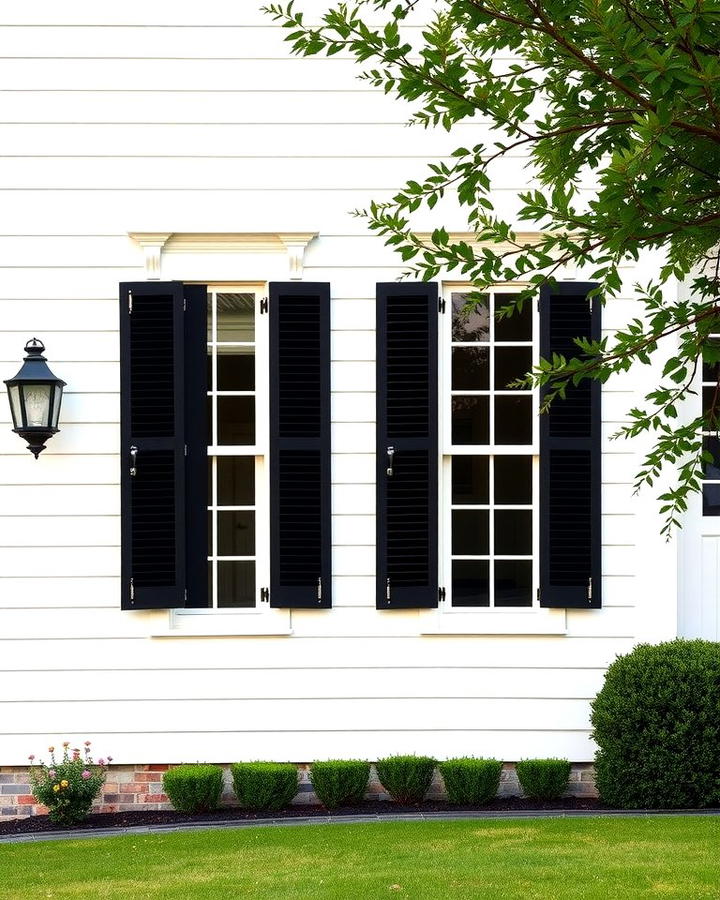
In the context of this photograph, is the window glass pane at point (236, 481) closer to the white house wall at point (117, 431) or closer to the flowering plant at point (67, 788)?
the white house wall at point (117, 431)

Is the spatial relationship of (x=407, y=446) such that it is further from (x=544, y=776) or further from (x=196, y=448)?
(x=544, y=776)

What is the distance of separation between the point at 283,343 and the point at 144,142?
4.88 feet

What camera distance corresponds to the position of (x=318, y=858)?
18.8ft

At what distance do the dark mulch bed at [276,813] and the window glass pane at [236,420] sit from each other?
7.27 feet

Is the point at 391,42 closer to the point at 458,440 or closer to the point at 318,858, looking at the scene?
the point at 318,858

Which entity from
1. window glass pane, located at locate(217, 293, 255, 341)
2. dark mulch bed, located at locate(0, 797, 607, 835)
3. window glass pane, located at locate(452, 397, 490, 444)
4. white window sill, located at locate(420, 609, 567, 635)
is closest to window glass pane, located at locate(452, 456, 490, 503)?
window glass pane, located at locate(452, 397, 490, 444)

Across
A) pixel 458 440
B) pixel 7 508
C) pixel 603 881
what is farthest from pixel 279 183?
pixel 603 881

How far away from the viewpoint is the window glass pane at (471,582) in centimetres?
739

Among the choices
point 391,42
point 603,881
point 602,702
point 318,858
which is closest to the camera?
point 391,42

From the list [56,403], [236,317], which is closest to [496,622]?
[236,317]

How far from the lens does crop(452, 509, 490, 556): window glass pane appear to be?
740 cm

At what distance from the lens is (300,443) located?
23.9ft

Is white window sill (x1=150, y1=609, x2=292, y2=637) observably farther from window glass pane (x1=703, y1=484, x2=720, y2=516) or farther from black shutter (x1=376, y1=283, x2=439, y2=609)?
A: window glass pane (x1=703, y1=484, x2=720, y2=516)

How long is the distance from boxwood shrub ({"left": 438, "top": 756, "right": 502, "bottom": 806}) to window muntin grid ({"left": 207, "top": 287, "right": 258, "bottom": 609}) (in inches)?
61.6
